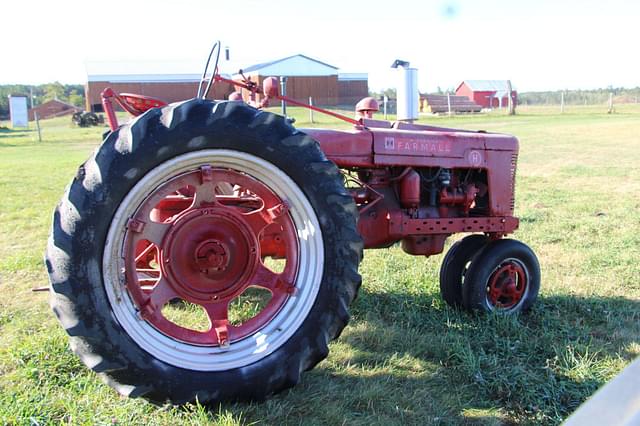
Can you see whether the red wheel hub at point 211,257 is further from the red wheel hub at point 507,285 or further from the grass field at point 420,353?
the red wheel hub at point 507,285

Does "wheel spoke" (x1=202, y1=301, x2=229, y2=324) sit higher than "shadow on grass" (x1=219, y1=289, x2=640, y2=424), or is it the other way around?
"wheel spoke" (x1=202, y1=301, x2=229, y2=324)

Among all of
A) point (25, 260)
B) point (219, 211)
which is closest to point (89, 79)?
point (25, 260)

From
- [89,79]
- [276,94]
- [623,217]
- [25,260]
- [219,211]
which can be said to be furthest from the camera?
[89,79]

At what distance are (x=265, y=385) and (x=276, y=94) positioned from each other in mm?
1716

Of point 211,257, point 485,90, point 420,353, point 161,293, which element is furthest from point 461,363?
point 485,90

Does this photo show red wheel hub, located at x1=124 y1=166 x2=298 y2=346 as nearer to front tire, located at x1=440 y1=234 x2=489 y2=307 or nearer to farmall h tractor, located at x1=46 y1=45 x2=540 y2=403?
farmall h tractor, located at x1=46 y1=45 x2=540 y2=403

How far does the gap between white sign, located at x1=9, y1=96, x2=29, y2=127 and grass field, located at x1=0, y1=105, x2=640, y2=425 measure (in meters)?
32.9

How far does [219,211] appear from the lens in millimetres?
3043

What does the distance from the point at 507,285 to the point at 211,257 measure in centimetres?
218

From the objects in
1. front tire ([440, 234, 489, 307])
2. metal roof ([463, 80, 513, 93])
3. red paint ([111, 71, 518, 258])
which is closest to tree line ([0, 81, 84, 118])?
metal roof ([463, 80, 513, 93])

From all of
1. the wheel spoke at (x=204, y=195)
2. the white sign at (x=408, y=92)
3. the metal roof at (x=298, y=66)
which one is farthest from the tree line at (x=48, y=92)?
the wheel spoke at (x=204, y=195)

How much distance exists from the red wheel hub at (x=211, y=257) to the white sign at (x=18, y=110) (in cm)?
3694

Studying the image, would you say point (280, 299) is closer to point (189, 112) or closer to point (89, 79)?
point (189, 112)

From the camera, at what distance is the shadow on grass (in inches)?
113
